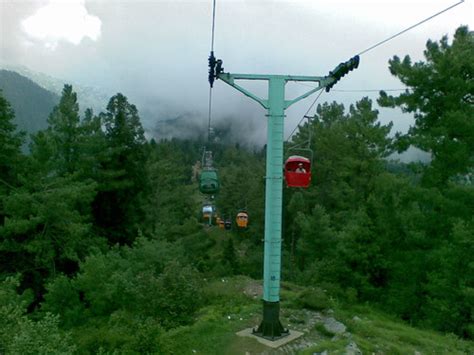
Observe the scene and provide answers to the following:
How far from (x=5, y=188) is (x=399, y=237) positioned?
2076cm

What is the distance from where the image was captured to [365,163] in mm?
24688

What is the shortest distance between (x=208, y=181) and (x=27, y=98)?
121221mm

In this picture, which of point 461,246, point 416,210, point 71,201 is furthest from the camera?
point 71,201

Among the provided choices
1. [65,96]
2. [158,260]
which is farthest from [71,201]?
[65,96]

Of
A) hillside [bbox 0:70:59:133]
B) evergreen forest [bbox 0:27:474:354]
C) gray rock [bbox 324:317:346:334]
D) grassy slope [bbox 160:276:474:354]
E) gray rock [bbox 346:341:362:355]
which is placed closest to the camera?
gray rock [bbox 346:341:362:355]

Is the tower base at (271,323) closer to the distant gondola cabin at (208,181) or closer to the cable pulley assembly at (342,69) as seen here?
the distant gondola cabin at (208,181)

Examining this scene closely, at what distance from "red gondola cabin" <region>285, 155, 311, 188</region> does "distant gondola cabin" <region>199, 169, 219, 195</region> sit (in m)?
2.34

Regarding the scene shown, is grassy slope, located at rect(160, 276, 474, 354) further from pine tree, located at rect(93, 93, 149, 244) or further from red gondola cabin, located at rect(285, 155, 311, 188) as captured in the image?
pine tree, located at rect(93, 93, 149, 244)

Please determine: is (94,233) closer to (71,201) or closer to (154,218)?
(71,201)

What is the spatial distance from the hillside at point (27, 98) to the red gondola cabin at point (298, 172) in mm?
107631

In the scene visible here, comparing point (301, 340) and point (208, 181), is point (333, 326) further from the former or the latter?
point (208, 181)

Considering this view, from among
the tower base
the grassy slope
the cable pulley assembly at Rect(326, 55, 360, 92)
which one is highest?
the cable pulley assembly at Rect(326, 55, 360, 92)

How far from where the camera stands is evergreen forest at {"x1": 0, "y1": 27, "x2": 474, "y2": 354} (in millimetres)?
11875

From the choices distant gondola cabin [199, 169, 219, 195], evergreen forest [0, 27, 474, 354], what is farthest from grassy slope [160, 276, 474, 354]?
distant gondola cabin [199, 169, 219, 195]
